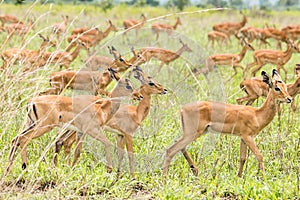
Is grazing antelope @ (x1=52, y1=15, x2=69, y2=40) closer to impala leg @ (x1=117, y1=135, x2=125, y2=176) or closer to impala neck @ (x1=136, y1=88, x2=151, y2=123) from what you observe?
impala neck @ (x1=136, y1=88, x2=151, y2=123)

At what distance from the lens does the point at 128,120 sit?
211 inches

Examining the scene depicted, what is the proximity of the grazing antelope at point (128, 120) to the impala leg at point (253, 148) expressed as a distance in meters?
0.81

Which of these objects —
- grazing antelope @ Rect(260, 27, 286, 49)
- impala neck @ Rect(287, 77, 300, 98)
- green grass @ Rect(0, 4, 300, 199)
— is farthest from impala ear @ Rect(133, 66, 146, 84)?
grazing antelope @ Rect(260, 27, 286, 49)

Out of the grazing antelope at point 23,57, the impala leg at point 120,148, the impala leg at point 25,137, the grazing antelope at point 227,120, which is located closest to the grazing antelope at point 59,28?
the grazing antelope at point 23,57

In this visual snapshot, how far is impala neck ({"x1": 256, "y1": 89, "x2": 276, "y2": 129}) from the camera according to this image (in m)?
5.25

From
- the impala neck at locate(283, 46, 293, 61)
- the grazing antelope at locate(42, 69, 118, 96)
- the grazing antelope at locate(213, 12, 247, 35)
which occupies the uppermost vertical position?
the grazing antelope at locate(42, 69, 118, 96)

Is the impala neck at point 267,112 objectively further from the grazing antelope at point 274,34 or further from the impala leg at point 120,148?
the grazing antelope at point 274,34

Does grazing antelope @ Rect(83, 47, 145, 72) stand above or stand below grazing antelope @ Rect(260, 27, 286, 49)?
above

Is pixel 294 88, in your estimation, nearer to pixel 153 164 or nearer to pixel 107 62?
pixel 153 164

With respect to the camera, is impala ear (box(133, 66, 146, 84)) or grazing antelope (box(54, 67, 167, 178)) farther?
impala ear (box(133, 66, 146, 84))

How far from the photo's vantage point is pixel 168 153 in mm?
5133

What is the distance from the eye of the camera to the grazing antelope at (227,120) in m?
5.13

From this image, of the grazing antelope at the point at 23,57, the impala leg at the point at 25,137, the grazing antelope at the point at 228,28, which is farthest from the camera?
the grazing antelope at the point at 228,28

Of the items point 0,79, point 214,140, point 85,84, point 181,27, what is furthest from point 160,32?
point 0,79
